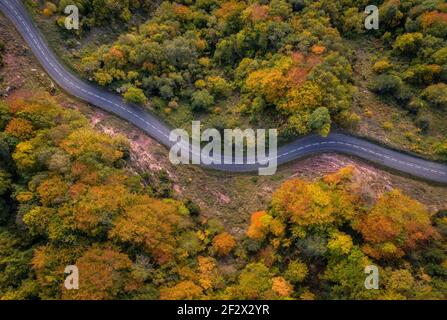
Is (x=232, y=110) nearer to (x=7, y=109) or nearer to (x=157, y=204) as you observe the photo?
(x=157, y=204)

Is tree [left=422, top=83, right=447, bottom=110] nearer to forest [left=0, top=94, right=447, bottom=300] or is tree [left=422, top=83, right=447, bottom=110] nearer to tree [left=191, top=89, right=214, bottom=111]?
forest [left=0, top=94, right=447, bottom=300]

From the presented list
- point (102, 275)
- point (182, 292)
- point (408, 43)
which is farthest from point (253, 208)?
point (408, 43)

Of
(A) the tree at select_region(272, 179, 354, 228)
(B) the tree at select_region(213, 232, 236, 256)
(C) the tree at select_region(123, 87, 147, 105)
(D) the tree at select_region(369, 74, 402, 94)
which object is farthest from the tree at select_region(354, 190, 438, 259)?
(C) the tree at select_region(123, 87, 147, 105)

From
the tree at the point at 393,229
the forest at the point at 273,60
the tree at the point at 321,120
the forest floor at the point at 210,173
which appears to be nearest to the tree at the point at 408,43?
Answer: the forest at the point at 273,60

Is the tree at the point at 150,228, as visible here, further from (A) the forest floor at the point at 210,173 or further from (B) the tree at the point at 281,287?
(B) the tree at the point at 281,287

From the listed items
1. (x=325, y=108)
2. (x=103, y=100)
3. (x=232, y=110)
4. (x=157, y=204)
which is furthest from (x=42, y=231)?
(x=325, y=108)

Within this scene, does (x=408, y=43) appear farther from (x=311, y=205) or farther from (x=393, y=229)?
(x=311, y=205)
